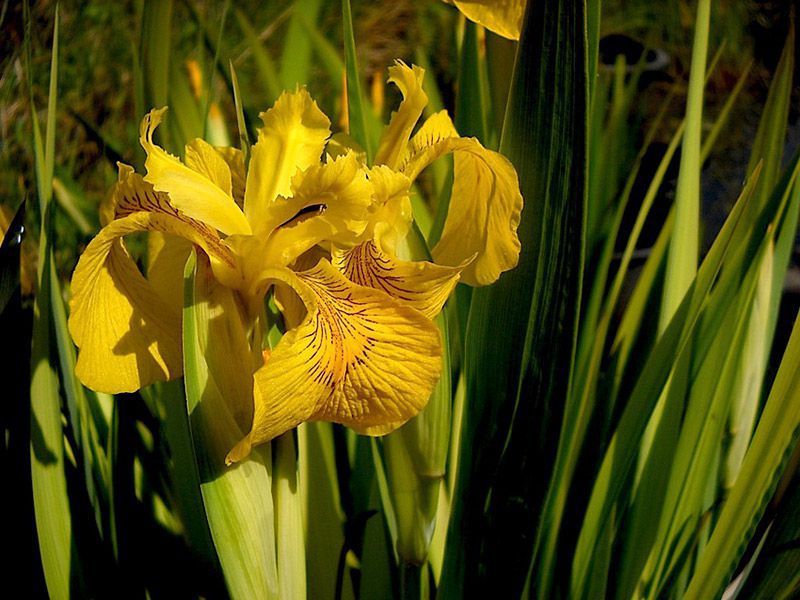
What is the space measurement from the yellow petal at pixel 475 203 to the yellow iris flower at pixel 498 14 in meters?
0.08

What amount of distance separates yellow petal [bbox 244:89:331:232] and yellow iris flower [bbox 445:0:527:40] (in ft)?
0.48

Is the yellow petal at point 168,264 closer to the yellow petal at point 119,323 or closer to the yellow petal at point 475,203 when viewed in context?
the yellow petal at point 119,323

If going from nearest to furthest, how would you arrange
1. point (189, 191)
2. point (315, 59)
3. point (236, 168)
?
1. point (189, 191)
2. point (236, 168)
3. point (315, 59)

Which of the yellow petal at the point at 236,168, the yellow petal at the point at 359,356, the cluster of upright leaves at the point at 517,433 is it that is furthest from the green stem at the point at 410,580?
the yellow petal at the point at 236,168

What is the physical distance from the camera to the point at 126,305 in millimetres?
498

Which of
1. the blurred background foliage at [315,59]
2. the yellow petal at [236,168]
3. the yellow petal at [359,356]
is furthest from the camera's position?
the blurred background foliage at [315,59]

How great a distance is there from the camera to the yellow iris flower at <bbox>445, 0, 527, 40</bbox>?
59 centimetres

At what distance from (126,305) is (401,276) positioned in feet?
0.52

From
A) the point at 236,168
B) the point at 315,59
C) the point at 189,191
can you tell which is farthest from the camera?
the point at 315,59

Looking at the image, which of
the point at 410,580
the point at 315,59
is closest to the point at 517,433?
the point at 410,580

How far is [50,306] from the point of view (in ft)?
1.90

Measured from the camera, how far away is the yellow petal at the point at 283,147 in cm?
51

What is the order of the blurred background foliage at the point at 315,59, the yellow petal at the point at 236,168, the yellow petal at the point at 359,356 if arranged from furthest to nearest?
1. the blurred background foliage at the point at 315,59
2. the yellow petal at the point at 236,168
3. the yellow petal at the point at 359,356

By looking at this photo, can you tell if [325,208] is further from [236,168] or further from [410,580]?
[410,580]
